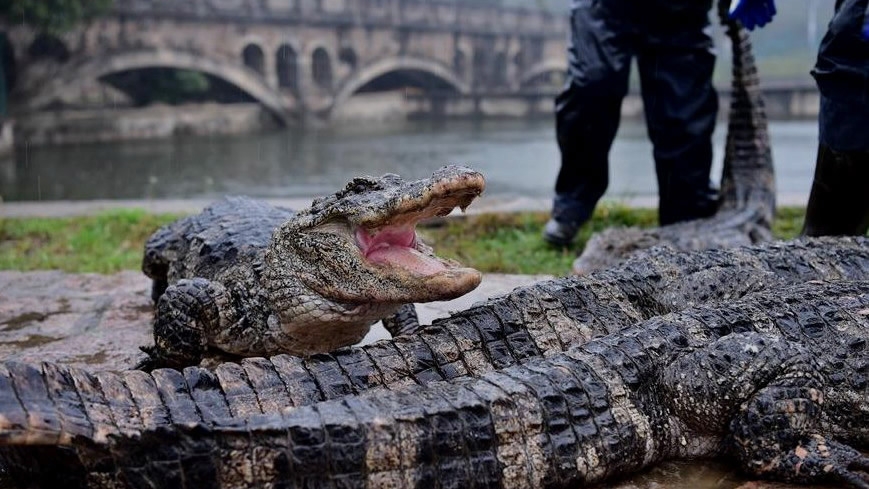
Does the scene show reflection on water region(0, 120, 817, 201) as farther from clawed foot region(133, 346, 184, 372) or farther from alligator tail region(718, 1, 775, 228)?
clawed foot region(133, 346, 184, 372)

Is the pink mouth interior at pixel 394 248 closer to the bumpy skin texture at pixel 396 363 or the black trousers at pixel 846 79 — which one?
the bumpy skin texture at pixel 396 363

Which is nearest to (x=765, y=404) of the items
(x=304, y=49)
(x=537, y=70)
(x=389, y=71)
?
(x=304, y=49)

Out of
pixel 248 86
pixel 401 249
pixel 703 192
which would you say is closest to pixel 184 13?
pixel 248 86

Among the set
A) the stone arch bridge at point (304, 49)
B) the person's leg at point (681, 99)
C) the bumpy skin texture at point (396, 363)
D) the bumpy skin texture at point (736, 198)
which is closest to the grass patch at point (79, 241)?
the bumpy skin texture at point (736, 198)

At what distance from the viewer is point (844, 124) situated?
345 centimetres

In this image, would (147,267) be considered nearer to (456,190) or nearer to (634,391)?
(456,190)

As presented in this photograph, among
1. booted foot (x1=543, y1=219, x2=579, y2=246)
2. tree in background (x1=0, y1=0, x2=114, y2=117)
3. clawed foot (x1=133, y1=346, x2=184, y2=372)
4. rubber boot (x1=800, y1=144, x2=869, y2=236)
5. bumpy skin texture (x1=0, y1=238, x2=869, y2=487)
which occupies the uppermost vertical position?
tree in background (x1=0, y1=0, x2=114, y2=117)

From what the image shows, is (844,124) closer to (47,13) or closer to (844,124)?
(844,124)

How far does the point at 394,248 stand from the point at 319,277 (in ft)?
0.82

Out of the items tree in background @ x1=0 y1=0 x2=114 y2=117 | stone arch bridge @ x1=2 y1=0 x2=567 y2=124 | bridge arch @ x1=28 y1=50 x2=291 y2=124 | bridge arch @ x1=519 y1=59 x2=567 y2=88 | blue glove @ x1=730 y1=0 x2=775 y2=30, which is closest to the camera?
blue glove @ x1=730 y1=0 x2=775 y2=30

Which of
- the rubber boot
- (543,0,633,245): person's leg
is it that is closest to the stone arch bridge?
(543,0,633,245): person's leg

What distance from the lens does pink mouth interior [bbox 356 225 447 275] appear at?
2.33m

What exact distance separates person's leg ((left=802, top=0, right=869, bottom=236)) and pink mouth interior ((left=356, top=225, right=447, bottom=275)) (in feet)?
6.64

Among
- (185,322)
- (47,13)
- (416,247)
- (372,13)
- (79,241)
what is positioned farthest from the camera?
(372,13)
